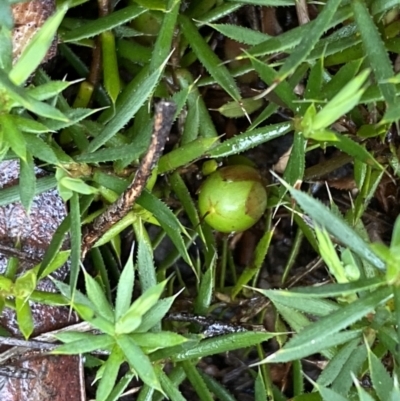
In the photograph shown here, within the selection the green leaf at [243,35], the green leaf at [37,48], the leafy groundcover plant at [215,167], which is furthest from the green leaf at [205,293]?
the green leaf at [37,48]

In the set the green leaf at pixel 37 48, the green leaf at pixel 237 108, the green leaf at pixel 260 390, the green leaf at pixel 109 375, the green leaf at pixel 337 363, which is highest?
the green leaf at pixel 37 48

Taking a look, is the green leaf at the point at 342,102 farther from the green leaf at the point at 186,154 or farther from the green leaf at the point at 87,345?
the green leaf at the point at 87,345

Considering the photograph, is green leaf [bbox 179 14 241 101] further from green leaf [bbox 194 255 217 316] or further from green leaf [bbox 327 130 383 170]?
green leaf [bbox 194 255 217 316]

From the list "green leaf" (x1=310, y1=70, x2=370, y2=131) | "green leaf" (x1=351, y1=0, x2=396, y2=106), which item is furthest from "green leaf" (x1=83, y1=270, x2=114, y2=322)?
"green leaf" (x1=351, y1=0, x2=396, y2=106)

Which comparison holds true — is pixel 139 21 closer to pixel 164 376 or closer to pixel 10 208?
pixel 10 208

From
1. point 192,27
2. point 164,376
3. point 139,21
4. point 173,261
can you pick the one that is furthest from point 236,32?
point 164,376

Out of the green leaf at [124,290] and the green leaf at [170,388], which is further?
the green leaf at [170,388]

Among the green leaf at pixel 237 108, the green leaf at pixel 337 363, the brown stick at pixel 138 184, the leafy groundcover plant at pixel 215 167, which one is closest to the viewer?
the brown stick at pixel 138 184

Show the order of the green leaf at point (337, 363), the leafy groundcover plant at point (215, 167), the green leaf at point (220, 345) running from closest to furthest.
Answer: the leafy groundcover plant at point (215, 167)
the green leaf at point (337, 363)
the green leaf at point (220, 345)
